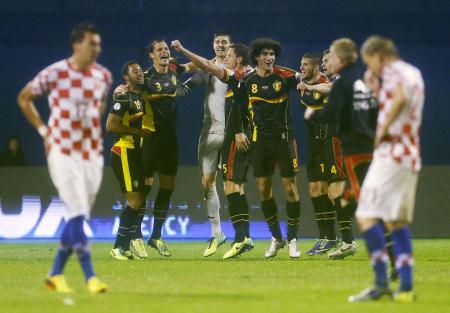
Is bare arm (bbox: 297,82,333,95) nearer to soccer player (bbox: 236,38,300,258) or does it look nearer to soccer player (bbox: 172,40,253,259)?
soccer player (bbox: 236,38,300,258)

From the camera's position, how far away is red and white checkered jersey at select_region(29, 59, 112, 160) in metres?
8.16

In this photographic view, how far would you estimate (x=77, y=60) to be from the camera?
8258 millimetres

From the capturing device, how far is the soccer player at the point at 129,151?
1230 cm

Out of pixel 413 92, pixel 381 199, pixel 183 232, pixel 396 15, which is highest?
pixel 396 15

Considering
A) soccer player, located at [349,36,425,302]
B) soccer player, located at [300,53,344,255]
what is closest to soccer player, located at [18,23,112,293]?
soccer player, located at [349,36,425,302]

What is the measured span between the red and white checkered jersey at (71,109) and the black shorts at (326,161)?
5.23m

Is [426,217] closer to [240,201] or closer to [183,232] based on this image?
[183,232]

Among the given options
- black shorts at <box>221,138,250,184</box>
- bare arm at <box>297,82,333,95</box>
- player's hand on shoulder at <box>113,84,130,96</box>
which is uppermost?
player's hand on shoulder at <box>113,84,130,96</box>

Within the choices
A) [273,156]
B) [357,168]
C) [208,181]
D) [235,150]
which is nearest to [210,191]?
[208,181]

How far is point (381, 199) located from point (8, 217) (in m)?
10.6

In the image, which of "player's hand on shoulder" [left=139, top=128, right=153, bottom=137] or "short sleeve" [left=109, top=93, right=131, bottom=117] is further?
"player's hand on shoulder" [left=139, top=128, right=153, bottom=137]

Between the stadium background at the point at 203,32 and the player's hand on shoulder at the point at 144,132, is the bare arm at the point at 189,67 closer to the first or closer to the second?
the player's hand on shoulder at the point at 144,132

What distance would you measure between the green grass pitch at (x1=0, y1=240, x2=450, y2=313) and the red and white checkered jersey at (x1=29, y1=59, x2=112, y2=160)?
113 cm

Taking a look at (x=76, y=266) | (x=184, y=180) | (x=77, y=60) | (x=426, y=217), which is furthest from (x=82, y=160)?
(x=426, y=217)
